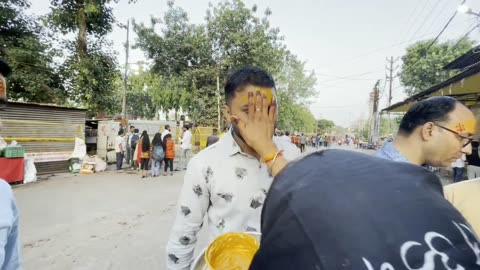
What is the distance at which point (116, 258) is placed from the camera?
158 inches

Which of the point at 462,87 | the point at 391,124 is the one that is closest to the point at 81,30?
the point at 462,87

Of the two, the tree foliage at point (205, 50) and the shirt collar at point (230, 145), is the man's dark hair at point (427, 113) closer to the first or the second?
the shirt collar at point (230, 145)

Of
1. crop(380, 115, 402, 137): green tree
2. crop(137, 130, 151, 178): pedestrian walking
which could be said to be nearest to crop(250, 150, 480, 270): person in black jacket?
crop(380, 115, 402, 137): green tree

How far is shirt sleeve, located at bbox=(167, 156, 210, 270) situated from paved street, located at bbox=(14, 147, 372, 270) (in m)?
2.41

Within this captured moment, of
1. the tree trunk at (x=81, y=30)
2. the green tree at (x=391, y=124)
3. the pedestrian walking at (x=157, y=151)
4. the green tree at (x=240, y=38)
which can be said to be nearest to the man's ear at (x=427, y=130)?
the green tree at (x=391, y=124)

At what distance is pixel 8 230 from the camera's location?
3.96 ft

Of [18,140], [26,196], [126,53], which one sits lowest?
[26,196]

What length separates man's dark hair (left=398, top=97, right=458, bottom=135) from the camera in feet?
5.91

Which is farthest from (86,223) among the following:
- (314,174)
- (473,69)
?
(473,69)

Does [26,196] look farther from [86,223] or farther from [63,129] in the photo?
[63,129]

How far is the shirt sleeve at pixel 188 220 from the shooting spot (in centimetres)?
158

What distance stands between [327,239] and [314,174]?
12 cm

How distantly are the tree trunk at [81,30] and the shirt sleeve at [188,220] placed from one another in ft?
42.6

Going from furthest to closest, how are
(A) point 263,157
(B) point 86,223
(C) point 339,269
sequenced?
(B) point 86,223, (A) point 263,157, (C) point 339,269
